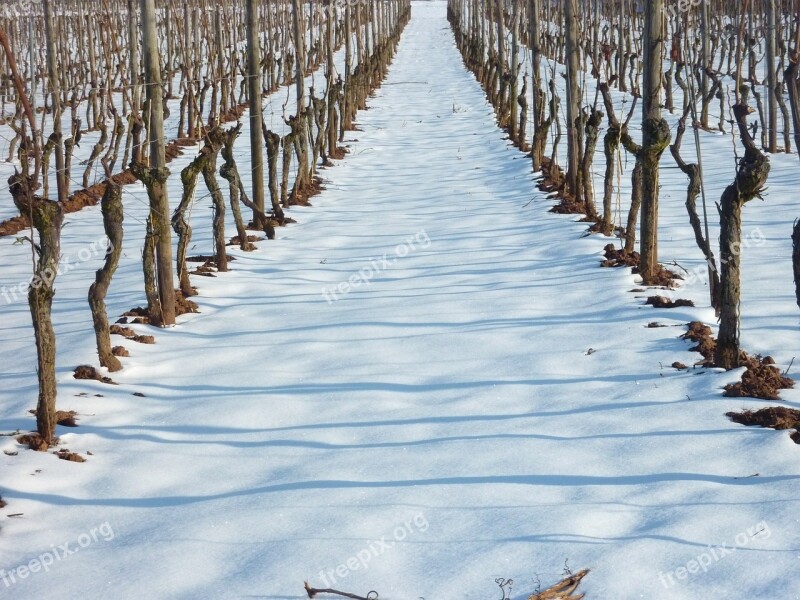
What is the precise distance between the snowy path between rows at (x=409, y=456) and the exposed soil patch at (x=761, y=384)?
0.13 m

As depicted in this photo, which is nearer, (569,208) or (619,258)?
(619,258)

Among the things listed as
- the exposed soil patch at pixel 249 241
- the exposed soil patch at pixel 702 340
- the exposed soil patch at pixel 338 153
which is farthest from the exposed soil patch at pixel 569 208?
the exposed soil patch at pixel 338 153

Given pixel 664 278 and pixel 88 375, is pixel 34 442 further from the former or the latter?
pixel 664 278

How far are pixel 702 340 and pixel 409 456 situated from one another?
71.4 inches

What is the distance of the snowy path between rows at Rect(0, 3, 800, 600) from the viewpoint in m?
2.79

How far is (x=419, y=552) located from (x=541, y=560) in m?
0.42

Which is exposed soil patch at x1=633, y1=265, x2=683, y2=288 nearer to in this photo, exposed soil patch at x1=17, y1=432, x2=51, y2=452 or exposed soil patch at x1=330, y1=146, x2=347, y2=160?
exposed soil patch at x1=17, y1=432, x2=51, y2=452

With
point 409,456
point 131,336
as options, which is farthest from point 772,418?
point 131,336

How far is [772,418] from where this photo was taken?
351cm

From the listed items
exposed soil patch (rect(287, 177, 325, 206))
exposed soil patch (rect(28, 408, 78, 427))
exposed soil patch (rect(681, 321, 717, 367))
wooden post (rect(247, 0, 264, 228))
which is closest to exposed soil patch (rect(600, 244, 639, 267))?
exposed soil patch (rect(681, 321, 717, 367))

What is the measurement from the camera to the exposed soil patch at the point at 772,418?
136 inches

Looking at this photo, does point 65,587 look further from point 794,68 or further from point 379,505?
point 794,68

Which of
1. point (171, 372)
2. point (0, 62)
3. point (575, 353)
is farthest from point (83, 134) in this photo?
point (575, 353)

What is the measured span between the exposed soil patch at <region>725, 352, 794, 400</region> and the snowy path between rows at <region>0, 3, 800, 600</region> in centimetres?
13
